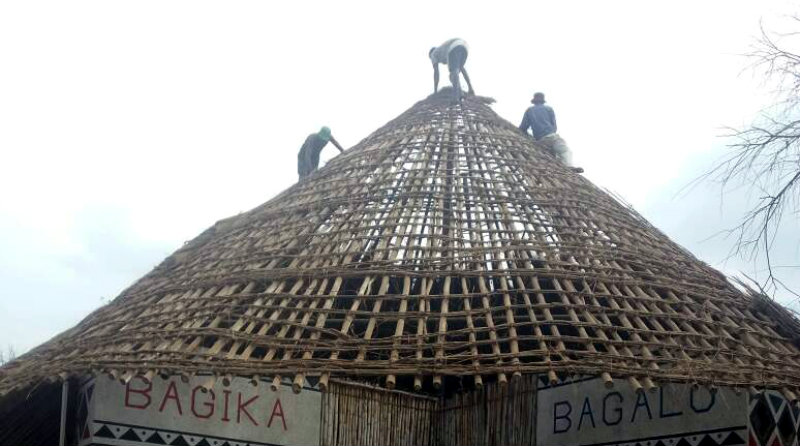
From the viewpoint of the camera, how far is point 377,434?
8070mm

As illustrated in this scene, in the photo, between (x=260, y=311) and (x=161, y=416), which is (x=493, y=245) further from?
(x=161, y=416)

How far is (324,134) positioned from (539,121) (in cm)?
286

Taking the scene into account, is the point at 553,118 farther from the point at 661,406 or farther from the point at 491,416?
the point at 661,406

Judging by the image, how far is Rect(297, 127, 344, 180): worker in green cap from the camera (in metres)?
13.0

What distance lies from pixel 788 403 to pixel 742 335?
1.15 meters

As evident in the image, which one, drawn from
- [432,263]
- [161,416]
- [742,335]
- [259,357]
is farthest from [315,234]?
[742,335]

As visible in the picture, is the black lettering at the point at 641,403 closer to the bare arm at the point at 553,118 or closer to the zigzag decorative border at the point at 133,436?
the zigzag decorative border at the point at 133,436

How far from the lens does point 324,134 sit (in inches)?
512

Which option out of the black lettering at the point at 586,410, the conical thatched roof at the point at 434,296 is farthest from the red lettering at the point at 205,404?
the black lettering at the point at 586,410

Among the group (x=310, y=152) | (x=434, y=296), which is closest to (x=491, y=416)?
(x=434, y=296)

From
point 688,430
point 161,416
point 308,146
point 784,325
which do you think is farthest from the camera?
point 308,146

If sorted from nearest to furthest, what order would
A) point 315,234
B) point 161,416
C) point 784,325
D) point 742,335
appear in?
point 161,416 < point 742,335 < point 784,325 < point 315,234

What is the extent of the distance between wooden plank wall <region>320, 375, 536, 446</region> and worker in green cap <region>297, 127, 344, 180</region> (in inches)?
207

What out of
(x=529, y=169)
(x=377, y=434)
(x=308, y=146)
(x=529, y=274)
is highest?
(x=308, y=146)
